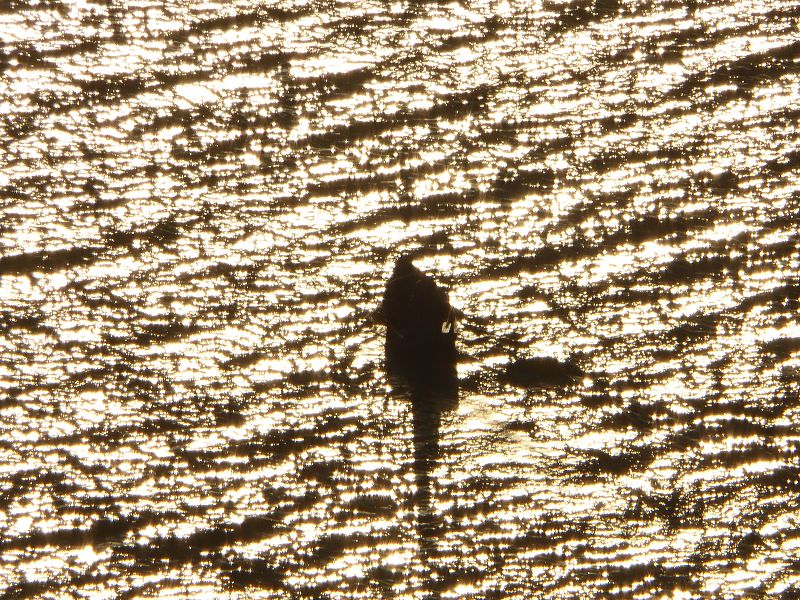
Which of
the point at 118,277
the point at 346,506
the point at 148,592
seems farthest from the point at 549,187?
the point at 148,592

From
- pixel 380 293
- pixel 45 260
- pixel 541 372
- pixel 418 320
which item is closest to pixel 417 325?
pixel 418 320

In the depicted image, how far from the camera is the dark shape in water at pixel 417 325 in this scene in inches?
797

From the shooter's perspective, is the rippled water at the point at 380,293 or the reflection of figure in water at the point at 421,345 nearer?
the rippled water at the point at 380,293

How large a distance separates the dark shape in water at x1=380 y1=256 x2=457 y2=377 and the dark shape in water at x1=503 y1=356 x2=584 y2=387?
3.24ft

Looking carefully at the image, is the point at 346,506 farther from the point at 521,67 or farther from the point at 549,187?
the point at 521,67

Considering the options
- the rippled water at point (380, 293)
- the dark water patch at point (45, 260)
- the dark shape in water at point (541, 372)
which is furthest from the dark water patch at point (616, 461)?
the dark water patch at point (45, 260)

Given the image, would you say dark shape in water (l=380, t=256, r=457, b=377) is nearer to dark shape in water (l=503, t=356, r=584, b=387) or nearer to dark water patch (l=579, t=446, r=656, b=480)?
dark shape in water (l=503, t=356, r=584, b=387)

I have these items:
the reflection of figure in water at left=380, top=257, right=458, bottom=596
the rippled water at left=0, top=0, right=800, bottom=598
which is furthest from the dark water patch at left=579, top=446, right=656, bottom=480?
the reflection of figure in water at left=380, top=257, right=458, bottom=596

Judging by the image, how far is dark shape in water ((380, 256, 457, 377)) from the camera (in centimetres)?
2025

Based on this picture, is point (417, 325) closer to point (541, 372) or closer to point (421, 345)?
point (421, 345)

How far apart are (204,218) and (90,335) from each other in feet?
13.8

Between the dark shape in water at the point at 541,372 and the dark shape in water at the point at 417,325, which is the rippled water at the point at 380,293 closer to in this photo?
the dark shape in water at the point at 541,372

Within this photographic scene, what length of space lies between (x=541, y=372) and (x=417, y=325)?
7.06ft

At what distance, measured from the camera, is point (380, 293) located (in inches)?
915
